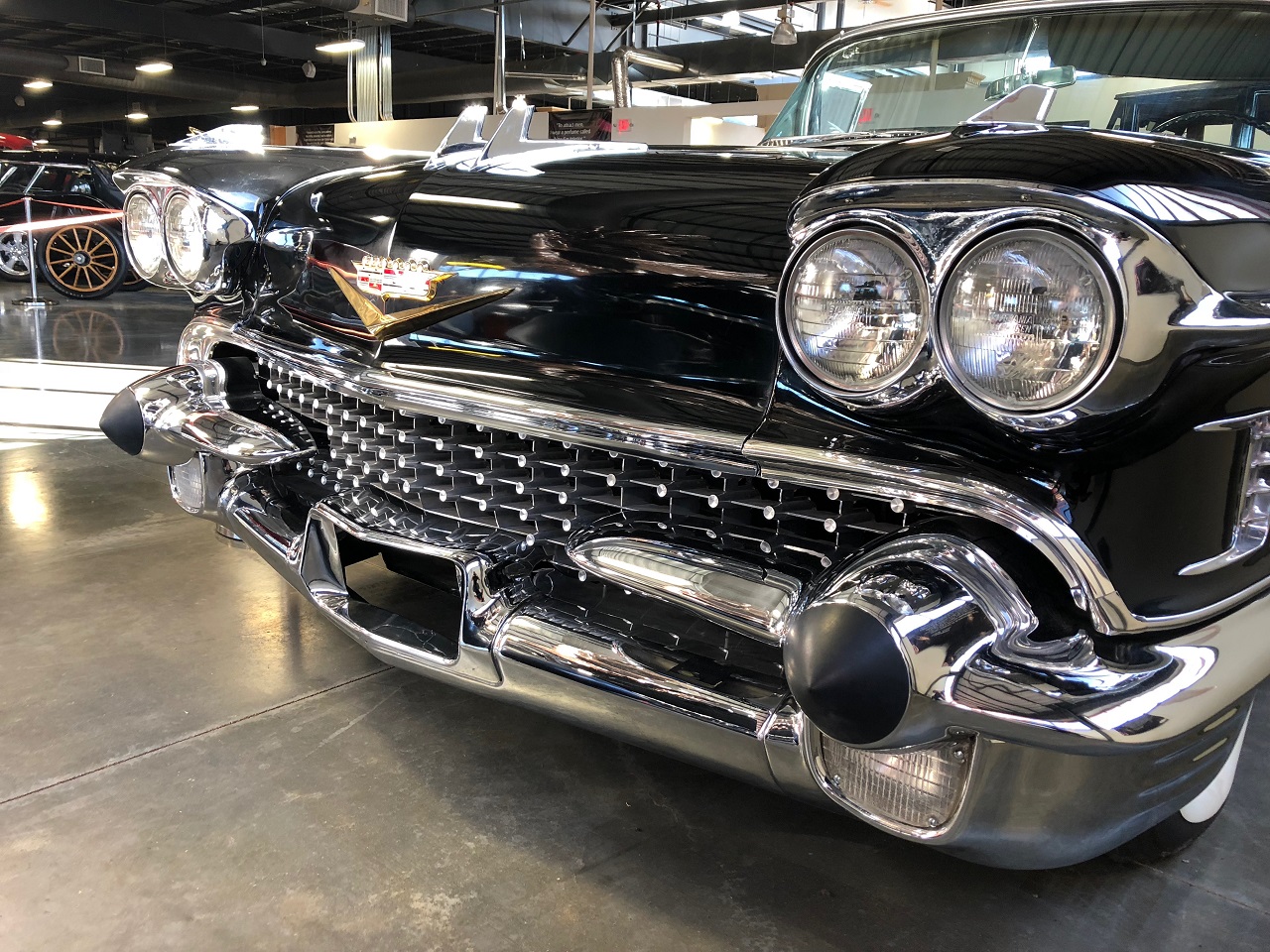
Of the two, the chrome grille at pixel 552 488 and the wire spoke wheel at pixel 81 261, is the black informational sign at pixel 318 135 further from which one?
the chrome grille at pixel 552 488

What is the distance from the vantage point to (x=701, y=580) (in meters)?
1.32

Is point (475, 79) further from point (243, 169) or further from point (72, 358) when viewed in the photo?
point (243, 169)

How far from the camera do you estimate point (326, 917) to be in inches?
56.7

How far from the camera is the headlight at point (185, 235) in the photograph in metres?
2.10

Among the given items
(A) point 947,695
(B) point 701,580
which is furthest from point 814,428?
(A) point 947,695

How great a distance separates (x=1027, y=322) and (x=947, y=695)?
40 centimetres

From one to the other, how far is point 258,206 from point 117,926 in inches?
53.4

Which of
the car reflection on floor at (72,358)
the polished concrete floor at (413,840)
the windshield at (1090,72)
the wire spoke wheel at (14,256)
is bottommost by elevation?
the polished concrete floor at (413,840)

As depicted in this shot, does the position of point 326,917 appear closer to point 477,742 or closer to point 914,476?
point 477,742

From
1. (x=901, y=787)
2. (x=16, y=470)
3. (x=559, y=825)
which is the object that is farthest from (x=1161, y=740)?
(x=16, y=470)

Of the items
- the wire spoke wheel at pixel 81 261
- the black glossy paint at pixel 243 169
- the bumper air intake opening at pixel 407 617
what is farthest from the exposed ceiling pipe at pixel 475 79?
the bumper air intake opening at pixel 407 617

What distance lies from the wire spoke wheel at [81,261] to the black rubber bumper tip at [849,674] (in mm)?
9906

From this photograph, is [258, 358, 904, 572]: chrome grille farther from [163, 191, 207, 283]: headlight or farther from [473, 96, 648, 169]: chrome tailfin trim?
[473, 96, 648, 169]: chrome tailfin trim

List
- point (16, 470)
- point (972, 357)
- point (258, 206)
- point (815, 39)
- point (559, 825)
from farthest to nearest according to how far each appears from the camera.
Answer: point (815, 39) → point (16, 470) → point (258, 206) → point (559, 825) → point (972, 357)
